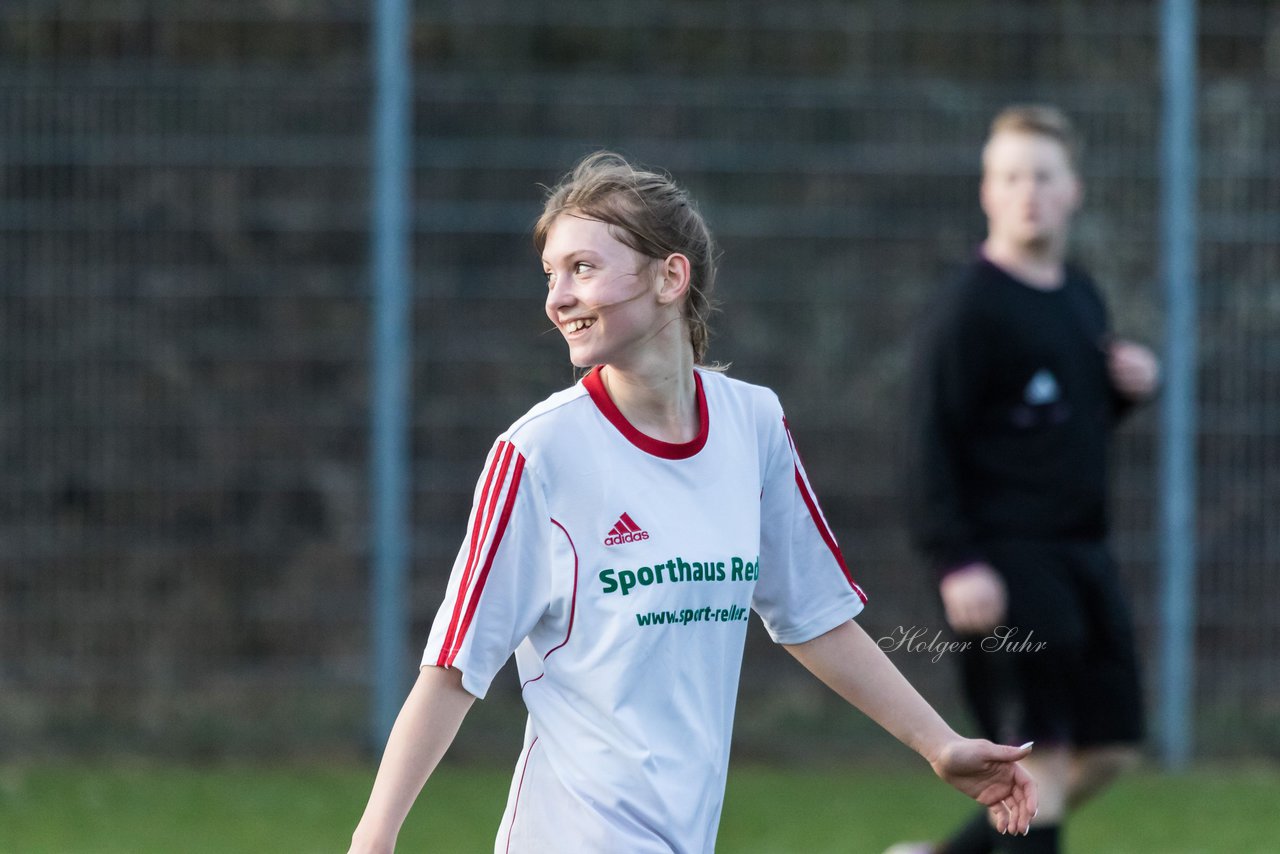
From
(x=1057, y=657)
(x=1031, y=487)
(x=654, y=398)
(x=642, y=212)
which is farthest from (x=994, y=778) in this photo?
(x=1031, y=487)

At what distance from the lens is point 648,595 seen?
8.75 ft

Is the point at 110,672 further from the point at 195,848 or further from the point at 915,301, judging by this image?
the point at 915,301

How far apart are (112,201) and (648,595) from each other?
15.9ft

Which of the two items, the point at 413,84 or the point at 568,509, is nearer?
the point at 568,509

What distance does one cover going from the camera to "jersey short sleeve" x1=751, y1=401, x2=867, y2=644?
294cm

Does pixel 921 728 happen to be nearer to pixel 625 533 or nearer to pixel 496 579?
pixel 625 533

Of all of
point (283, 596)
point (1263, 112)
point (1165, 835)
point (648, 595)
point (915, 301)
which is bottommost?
point (1165, 835)

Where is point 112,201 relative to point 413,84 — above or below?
below

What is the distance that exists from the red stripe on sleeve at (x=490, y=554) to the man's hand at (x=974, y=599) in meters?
1.99

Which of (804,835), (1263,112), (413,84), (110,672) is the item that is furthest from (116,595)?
(1263,112)

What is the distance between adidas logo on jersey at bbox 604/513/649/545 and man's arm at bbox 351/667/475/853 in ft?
0.95

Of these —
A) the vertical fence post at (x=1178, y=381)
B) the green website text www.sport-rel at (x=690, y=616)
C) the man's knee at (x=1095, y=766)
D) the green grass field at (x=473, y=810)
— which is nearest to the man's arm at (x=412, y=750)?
the green website text www.sport-rel at (x=690, y=616)

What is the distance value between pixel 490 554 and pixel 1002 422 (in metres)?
2.25

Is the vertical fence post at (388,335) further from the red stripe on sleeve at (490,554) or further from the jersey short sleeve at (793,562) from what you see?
the red stripe on sleeve at (490,554)
